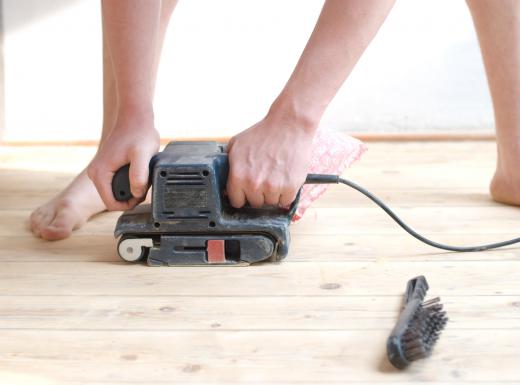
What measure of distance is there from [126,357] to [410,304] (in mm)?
377

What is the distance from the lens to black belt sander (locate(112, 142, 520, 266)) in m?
1.34

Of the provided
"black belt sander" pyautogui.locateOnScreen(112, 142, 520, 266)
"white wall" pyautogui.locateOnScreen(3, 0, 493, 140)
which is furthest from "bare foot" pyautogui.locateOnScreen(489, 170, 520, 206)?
"white wall" pyautogui.locateOnScreen(3, 0, 493, 140)

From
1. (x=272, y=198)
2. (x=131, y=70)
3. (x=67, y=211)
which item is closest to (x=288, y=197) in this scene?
(x=272, y=198)

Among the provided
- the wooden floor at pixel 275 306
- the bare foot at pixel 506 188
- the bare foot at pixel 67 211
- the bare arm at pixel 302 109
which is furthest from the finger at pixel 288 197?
the bare foot at pixel 506 188

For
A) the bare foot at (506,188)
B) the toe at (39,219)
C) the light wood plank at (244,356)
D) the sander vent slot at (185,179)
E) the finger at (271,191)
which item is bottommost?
the toe at (39,219)

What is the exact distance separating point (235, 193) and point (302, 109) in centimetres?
17

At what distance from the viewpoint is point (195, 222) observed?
1364mm

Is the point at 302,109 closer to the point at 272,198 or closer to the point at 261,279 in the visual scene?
the point at 272,198

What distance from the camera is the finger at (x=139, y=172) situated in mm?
1343

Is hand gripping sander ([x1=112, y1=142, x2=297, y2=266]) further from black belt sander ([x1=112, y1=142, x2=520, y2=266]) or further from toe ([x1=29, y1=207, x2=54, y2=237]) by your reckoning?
toe ([x1=29, y1=207, x2=54, y2=237])

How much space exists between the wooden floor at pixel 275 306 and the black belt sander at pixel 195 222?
29mm

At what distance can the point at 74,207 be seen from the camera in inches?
64.8

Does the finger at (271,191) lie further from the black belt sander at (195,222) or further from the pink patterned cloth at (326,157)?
the pink patterned cloth at (326,157)

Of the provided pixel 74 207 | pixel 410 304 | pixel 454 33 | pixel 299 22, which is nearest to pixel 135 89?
pixel 74 207
